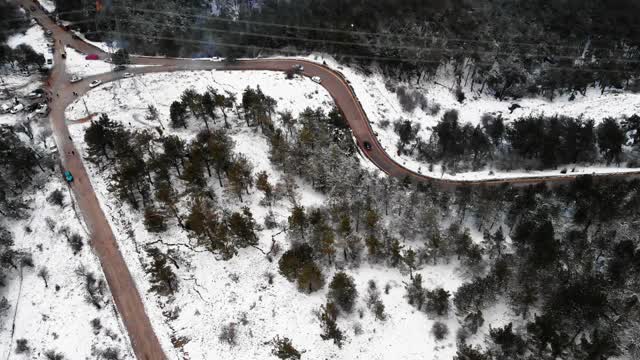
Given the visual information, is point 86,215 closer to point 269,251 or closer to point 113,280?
point 113,280

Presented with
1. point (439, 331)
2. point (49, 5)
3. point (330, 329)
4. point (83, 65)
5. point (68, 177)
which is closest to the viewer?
point (330, 329)

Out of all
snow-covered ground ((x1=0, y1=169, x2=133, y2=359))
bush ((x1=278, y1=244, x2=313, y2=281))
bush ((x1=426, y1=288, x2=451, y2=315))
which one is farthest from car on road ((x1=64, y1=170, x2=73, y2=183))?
bush ((x1=426, y1=288, x2=451, y2=315))

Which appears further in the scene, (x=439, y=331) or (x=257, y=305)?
(x=257, y=305)

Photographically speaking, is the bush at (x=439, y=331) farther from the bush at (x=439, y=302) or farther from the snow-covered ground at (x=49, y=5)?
the snow-covered ground at (x=49, y=5)

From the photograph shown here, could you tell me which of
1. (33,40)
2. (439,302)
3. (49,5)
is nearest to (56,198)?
(33,40)

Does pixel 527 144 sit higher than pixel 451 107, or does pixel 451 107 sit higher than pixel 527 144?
pixel 451 107

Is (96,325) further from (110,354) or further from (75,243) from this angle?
(75,243)

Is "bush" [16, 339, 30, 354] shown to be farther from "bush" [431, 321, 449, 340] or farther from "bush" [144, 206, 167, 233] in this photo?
"bush" [431, 321, 449, 340]

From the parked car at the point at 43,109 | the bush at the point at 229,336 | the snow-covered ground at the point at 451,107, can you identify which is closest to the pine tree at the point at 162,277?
the bush at the point at 229,336
